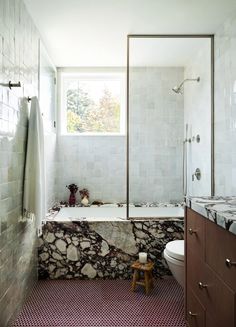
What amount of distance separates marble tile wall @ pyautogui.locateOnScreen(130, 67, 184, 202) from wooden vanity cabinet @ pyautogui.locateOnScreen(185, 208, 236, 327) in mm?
1801

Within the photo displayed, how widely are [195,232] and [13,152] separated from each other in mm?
1300

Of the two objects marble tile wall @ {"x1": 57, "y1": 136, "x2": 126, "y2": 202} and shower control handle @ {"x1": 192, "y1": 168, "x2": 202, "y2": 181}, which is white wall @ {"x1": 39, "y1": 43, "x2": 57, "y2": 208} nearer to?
marble tile wall @ {"x1": 57, "y1": 136, "x2": 126, "y2": 202}

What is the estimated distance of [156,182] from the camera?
366 centimetres

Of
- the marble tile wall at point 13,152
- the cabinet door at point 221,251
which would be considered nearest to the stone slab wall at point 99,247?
the marble tile wall at point 13,152

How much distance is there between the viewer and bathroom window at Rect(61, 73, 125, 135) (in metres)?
3.83

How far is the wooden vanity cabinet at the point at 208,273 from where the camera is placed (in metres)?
1.18

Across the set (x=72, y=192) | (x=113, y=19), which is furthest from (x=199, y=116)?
(x=72, y=192)

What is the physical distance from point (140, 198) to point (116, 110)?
1.22m

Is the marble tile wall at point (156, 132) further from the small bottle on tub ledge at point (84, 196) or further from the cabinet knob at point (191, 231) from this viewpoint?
the cabinet knob at point (191, 231)

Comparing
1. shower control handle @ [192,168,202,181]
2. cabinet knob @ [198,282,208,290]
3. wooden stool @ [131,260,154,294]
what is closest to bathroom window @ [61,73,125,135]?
shower control handle @ [192,168,202,181]

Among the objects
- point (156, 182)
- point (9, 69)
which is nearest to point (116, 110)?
point (156, 182)

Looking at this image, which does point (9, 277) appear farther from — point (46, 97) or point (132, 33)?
point (132, 33)

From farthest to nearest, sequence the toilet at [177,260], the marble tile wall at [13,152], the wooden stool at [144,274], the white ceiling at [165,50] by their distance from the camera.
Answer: the white ceiling at [165,50] < the wooden stool at [144,274] < the toilet at [177,260] < the marble tile wall at [13,152]

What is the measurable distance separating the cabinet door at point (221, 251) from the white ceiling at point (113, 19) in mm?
1719
